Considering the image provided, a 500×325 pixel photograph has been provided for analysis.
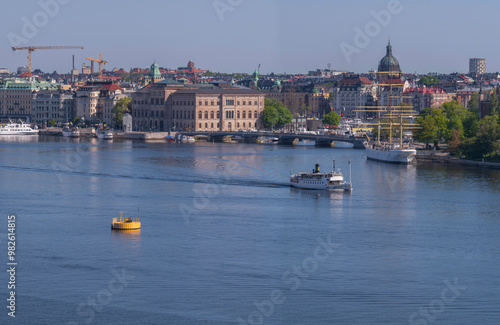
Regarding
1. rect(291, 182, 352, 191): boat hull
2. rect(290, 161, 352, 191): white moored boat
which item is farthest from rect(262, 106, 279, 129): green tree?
rect(291, 182, 352, 191): boat hull

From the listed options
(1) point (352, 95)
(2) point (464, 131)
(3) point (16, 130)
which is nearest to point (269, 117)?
(3) point (16, 130)

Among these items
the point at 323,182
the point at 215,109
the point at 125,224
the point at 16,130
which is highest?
the point at 215,109

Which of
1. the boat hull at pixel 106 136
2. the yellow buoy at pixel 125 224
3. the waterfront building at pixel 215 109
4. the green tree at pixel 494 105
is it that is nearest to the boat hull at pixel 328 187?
the yellow buoy at pixel 125 224

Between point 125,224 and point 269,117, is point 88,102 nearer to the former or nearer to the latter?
point 269,117

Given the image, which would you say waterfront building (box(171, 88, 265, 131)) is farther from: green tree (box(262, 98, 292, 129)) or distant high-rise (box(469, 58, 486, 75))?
distant high-rise (box(469, 58, 486, 75))

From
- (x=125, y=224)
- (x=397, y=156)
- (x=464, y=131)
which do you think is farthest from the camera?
(x=464, y=131)

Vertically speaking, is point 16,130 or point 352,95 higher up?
point 352,95

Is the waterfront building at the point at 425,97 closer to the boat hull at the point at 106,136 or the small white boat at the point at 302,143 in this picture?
the small white boat at the point at 302,143
